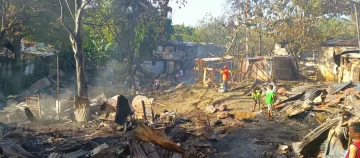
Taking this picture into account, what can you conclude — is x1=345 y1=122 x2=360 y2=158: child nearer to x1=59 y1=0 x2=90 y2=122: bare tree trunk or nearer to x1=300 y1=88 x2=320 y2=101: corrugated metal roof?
x1=59 y1=0 x2=90 y2=122: bare tree trunk

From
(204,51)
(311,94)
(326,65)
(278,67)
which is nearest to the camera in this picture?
(311,94)

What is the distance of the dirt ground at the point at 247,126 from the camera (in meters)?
9.68

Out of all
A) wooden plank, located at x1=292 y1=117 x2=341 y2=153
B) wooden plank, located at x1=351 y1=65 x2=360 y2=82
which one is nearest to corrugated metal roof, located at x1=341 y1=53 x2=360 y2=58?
wooden plank, located at x1=351 y1=65 x2=360 y2=82

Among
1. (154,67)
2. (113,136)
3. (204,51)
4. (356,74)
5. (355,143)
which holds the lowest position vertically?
(113,136)

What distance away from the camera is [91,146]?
9.39 metres

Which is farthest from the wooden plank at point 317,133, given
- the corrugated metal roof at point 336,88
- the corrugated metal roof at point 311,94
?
the corrugated metal roof at point 336,88

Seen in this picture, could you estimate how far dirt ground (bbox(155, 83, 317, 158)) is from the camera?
31.8ft

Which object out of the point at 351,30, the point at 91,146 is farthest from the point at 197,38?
the point at 91,146

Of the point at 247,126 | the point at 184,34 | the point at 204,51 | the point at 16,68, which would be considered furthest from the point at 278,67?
the point at 184,34

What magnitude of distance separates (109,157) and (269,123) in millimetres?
8039

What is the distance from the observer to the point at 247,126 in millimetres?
12531

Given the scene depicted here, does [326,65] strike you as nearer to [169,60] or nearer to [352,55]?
[352,55]

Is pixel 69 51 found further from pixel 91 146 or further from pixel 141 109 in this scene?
pixel 91 146

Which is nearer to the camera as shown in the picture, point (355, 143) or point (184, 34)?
point (355, 143)
